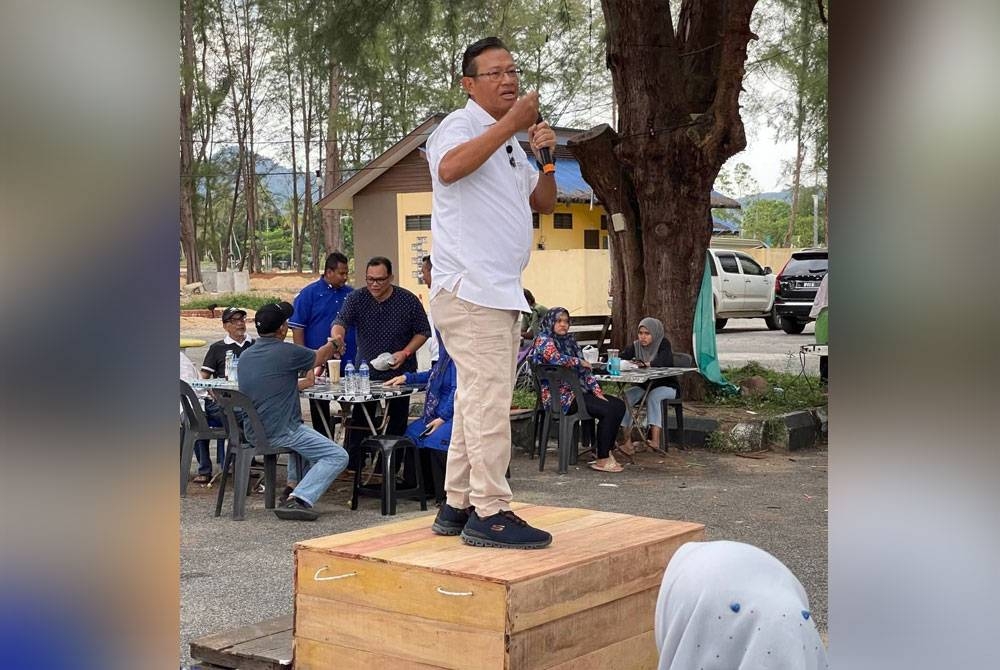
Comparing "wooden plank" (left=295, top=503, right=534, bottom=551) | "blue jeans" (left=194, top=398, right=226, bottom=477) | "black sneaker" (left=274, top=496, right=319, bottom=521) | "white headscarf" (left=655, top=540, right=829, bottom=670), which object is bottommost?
"black sneaker" (left=274, top=496, right=319, bottom=521)

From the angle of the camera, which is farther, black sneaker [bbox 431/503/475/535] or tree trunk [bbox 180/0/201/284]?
tree trunk [bbox 180/0/201/284]

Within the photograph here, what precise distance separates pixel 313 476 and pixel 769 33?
11.8 metres

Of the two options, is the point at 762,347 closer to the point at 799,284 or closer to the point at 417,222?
the point at 799,284

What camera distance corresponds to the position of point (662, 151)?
12.4 m

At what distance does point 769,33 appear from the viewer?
17156 millimetres

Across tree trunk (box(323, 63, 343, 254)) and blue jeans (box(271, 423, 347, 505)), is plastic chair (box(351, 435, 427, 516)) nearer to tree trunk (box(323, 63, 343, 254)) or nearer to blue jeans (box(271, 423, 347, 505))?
blue jeans (box(271, 423, 347, 505))

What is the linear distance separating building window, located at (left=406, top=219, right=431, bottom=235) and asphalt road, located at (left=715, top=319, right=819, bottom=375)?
704cm

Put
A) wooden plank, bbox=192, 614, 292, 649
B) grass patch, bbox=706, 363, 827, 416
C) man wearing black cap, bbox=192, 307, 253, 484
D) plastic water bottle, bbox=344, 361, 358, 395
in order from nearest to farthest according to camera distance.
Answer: wooden plank, bbox=192, 614, 292, 649 < plastic water bottle, bbox=344, 361, 358, 395 < man wearing black cap, bbox=192, 307, 253, 484 < grass patch, bbox=706, 363, 827, 416

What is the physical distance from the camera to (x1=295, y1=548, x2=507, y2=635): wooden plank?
3.46 meters

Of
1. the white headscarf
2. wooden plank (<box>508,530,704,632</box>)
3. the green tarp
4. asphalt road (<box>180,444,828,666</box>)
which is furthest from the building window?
the white headscarf

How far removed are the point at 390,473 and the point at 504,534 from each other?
4265mm
